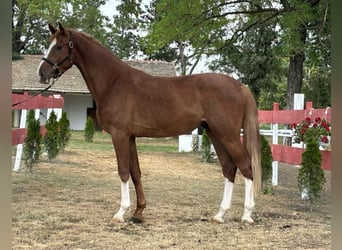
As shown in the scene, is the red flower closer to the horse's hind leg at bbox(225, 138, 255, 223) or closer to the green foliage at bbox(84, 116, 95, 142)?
the horse's hind leg at bbox(225, 138, 255, 223)

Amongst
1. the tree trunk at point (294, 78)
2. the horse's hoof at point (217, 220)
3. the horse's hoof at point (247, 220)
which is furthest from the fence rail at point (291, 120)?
the tree trunk at point (294, 78)

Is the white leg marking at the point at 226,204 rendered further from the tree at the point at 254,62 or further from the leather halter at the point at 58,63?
the tree at the point at 254,62

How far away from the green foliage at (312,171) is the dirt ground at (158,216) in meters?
0.25

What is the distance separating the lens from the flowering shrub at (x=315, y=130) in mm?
4062

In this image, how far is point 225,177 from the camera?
11.7 ft

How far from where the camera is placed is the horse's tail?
11.3 feet

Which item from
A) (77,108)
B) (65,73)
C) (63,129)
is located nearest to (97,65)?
(63,129)

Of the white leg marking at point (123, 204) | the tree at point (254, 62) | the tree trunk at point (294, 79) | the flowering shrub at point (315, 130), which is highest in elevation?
the tree at point (254, 62)

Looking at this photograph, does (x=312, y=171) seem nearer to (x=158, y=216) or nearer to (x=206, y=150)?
(x=158, y=216)

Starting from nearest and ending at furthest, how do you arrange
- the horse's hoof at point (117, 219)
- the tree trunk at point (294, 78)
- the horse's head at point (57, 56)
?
the horse's head at point (57, 56) → the horse's hoof at point (117, 219) → the tree trunk at point (294, 78)

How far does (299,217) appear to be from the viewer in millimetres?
3742

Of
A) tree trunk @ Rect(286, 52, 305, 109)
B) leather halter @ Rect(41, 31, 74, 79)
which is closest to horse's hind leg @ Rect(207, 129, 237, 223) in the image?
leather halter @ Rect(41, 31, 74, 79)

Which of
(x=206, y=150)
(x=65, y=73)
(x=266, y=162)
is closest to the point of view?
(x=266, y=162)

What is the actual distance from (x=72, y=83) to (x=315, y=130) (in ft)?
37.3
